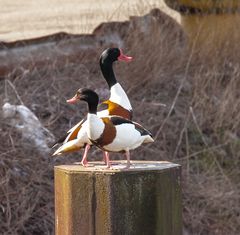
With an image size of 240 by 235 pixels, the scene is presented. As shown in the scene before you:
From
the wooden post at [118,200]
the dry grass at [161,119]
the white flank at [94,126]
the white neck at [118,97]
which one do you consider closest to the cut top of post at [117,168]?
the wooden post at [118,200]

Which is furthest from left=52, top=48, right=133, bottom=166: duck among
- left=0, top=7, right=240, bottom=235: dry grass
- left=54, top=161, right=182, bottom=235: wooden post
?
left=0, top=7, right=240, bottom=235: dry grass

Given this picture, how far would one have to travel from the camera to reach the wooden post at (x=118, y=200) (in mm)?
3410

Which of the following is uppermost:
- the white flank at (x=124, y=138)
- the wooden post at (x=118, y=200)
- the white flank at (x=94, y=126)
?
the white flank at (x=94, y=126)

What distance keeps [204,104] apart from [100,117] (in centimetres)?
483

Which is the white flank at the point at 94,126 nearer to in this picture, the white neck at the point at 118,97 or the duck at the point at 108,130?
the duck at the point at 108,130

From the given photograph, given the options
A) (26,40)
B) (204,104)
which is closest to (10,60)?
(26,40)

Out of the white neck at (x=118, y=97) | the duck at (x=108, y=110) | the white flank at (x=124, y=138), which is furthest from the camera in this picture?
the white neck at (x=118, y=97)

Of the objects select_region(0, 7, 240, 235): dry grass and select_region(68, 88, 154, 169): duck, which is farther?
select_region(0, 7, 240, 235): dry grass

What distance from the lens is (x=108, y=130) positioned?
3.38 meters

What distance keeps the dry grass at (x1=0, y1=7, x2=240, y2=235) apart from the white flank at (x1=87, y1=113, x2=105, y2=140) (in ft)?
8.71

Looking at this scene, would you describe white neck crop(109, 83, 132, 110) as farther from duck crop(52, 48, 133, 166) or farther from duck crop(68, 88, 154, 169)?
duck crop(68, 88, 154, 169)

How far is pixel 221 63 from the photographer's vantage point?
891 centimetres

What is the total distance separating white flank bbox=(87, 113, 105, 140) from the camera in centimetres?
331

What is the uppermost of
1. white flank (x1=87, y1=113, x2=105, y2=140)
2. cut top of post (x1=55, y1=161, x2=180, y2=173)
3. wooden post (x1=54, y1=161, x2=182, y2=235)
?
white flank (x1=87, y1=113, x2=105, y2=140)
